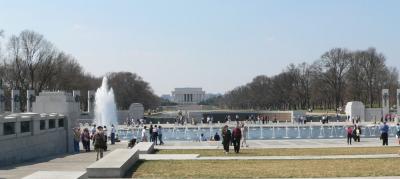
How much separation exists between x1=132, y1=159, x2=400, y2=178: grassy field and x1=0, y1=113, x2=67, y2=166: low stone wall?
5358mm

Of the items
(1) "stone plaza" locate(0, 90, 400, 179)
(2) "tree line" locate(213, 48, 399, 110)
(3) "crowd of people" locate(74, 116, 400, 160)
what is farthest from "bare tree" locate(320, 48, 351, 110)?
(1) "stone plaza" locate(0, 90, 400, 179)

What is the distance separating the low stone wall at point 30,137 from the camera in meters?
23.7

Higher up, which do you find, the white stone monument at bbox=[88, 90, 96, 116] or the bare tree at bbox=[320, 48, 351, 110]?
the bare tree at bbox=[320, 48, 351, 110]

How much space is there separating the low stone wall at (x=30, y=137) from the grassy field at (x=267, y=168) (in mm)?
5358

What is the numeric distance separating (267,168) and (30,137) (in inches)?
473

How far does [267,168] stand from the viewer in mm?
20453

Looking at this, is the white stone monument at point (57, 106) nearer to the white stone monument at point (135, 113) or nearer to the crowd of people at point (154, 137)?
the crowd of people at point (154, 137)

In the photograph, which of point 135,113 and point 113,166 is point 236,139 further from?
point 135,113

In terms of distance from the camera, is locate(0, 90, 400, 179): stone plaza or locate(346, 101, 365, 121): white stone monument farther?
locate(346, 101, 365, 121): white stone monument

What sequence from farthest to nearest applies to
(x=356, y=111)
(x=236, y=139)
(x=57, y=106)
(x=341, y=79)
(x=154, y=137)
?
1. (x=341, y=79)
2. (x=356, y=111)
3. (x=154, y=137)
4. (x=57, y=106)
5. (x=236, y=139)

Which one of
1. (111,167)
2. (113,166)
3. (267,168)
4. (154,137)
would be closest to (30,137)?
(113,166)

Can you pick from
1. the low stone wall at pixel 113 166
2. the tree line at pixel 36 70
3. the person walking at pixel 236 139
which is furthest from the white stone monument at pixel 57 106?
the tree line at pixel 36 70

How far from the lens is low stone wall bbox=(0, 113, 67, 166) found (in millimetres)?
23703

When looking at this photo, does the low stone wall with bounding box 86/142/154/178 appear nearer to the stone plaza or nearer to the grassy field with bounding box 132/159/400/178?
the stone plaza
